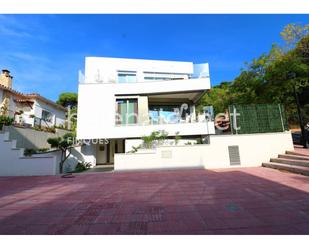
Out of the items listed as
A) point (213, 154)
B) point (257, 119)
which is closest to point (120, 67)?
point (213, 154)

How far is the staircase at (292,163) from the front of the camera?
7.37m

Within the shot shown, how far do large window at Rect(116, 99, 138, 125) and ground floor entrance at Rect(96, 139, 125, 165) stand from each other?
305 cm

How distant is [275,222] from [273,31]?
16.2 meters

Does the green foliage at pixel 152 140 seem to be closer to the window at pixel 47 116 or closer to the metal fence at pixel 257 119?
the metal fence at pixel 257 119

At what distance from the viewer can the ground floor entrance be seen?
53.5ft

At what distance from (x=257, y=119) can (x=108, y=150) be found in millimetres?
12500

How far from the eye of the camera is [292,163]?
8312 millimetres

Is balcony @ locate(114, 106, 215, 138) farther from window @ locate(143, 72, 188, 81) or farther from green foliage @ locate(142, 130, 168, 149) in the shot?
window @ locate(143, 72, 188, 81)

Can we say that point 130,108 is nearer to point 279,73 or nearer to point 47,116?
point 47,116

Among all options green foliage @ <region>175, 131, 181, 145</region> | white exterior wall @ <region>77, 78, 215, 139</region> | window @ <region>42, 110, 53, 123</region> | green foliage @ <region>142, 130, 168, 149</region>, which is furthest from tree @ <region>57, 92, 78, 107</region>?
green foliage @ <region>175, 131, 181, 145</region>

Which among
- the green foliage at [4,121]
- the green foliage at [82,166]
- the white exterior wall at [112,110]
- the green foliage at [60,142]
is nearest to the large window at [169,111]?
the white exterior wall at [112,110]
